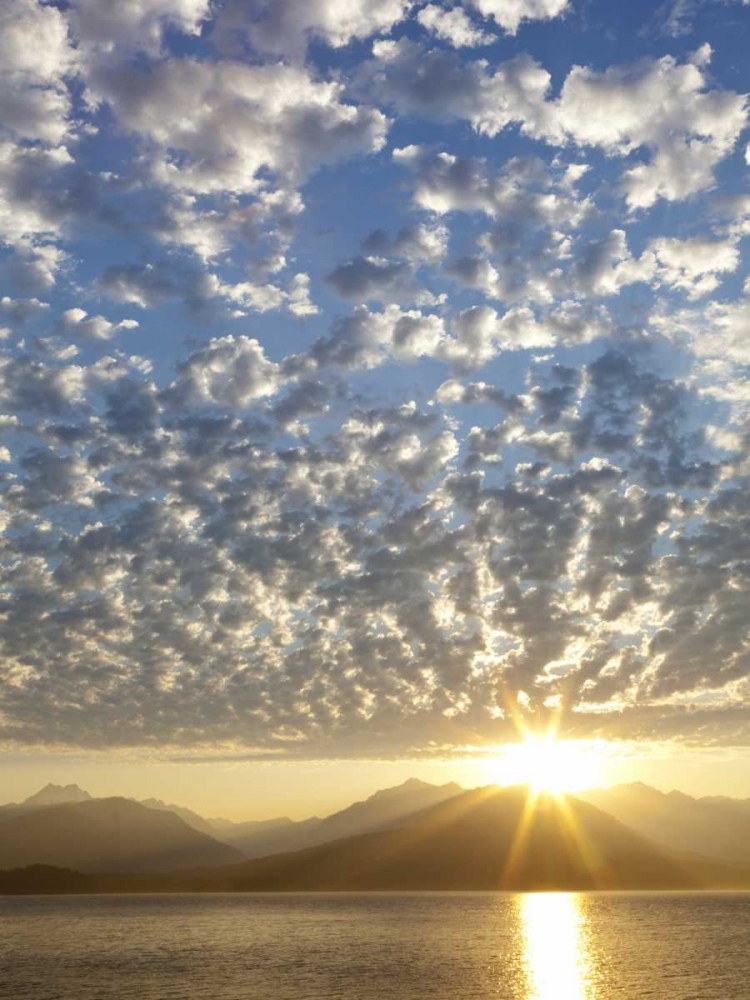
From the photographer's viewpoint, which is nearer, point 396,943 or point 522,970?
point 522,970

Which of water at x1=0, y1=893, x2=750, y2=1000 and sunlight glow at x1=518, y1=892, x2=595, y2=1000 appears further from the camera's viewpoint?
sunlight glow at x1=518, y1=892, x2=595, y2=1000

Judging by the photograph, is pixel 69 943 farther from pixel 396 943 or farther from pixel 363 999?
pixel 363 999

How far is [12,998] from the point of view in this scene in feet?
354

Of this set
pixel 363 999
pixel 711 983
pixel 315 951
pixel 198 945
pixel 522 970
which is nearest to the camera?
pixel 363 999

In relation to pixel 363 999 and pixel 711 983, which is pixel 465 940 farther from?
pixel 363 999

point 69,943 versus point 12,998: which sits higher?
point 12,998

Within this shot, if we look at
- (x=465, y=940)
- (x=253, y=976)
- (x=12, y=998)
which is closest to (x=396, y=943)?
(x=465, y=940)

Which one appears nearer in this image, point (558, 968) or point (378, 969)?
point (378, 969)

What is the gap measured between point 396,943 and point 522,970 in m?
54.8

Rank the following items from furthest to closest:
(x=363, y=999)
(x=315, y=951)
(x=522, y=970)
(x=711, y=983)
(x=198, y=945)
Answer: (x=198, y=945), (x=315, y=951), (x=522, y=970), (x=711, y=983), (x=363, y=999)

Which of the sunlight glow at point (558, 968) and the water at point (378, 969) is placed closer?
the water at point (378, 969)

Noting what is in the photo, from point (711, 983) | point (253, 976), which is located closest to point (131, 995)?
point (253, 976)

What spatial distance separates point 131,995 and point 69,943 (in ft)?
317

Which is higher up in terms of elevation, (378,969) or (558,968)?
(378,969)
